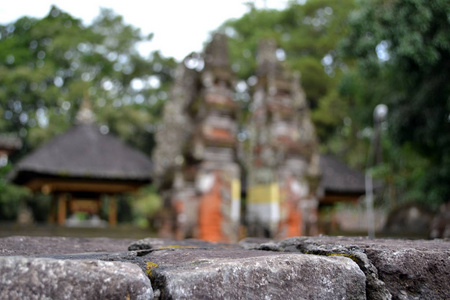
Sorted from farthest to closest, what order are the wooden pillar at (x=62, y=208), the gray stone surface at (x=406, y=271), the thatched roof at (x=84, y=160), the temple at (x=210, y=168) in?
the wooden pillar at (x=62, y=208)
the thatched roof at (x=84, y=160)
the temple at (x=210, y=168)
the gray stone surface at (x=406, y=271)

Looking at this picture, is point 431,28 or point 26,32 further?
point 26,32

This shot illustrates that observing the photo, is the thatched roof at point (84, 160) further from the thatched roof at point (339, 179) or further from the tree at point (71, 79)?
the tree at point (71, 79)

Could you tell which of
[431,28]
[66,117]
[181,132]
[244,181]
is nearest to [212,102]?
[181,132]

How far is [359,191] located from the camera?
1241 centimetres

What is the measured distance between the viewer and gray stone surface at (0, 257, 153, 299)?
1.02 meters

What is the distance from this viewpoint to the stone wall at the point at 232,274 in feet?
3.47

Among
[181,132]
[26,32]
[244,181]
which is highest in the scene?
[26,32]

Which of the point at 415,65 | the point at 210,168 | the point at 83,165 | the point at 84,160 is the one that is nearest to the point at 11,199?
the point at 84,160

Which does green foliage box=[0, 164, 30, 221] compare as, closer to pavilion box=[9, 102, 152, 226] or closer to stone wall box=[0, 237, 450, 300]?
pavilion box=[9, 102, 152, 226]

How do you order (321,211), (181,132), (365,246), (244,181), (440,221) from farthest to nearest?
(321,211)
(244,181)
(181,132)
(440,221)
(365,246)

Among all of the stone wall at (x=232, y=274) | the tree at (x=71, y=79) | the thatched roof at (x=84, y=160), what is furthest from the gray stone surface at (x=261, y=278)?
the tree at (x=71, y=79)

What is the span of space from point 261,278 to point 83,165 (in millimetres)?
9950

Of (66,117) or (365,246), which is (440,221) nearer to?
(365,246)

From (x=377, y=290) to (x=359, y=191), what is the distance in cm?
1156
